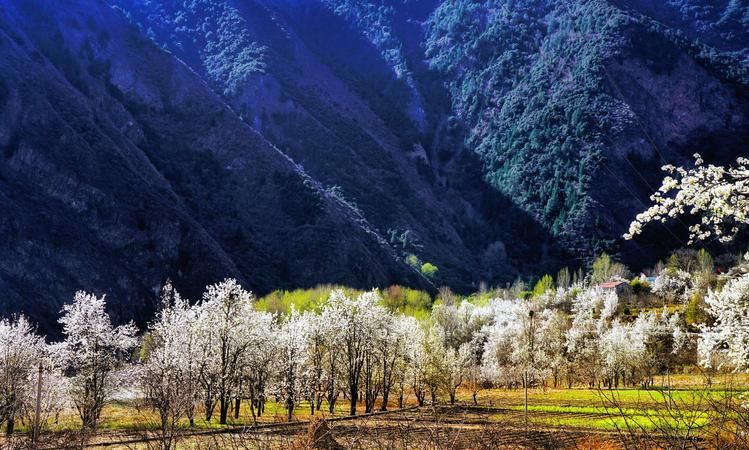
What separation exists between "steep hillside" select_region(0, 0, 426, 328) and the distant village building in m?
42.4

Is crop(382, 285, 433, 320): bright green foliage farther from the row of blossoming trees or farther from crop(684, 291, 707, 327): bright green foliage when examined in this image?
crop(684, 291, 707, 327): bright green foliage

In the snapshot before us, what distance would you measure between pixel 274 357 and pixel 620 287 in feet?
332

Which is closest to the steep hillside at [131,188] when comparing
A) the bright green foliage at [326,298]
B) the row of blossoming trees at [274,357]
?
the bright green foliage at [326,298]

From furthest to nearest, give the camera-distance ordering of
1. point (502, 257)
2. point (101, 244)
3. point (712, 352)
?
point (502, 257)
point (101, 244)
point (712, 352)

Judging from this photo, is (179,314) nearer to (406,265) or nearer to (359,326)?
(359,326)

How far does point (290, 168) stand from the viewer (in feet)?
487

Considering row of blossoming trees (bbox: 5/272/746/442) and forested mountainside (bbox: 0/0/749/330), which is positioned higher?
forested mountainside (bbox: 0/0/749/330)

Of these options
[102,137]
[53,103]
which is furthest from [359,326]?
[53,103]


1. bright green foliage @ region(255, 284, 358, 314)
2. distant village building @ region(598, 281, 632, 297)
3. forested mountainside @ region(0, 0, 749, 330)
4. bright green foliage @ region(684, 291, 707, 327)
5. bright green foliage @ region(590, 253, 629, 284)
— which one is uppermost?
forested mountainside @ region(0, 0, 749, 330)

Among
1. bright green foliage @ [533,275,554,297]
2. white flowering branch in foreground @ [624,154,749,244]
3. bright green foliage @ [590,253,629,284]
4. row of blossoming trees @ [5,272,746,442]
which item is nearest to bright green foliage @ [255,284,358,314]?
row of blossoming trees @ [5,272,746,442]

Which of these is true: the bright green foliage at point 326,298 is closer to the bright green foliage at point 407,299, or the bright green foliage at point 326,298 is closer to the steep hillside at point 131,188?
the bright green foliage at point 407,299

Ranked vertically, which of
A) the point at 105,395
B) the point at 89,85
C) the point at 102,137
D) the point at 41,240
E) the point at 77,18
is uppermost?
the point at 77,18

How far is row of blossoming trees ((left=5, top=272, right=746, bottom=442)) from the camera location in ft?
114

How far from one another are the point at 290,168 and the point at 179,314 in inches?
4131
